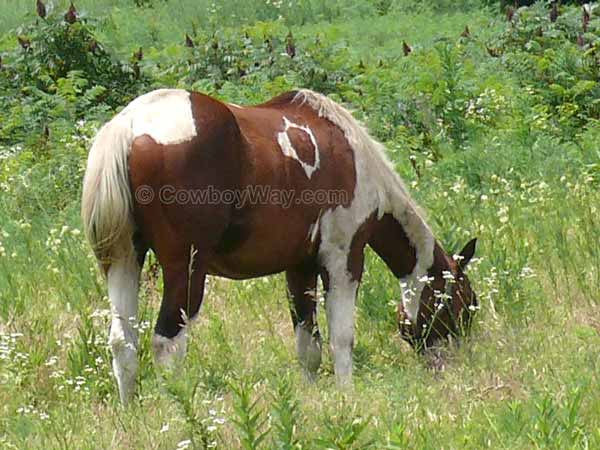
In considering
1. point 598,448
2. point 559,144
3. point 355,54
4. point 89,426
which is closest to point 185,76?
point 355,54

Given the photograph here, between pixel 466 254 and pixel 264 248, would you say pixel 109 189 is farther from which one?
pixel 466 254

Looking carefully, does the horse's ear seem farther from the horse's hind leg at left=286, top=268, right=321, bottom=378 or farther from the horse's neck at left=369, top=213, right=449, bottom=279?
the horse's hind leg at left=286, top=268, right=321, bottom=378

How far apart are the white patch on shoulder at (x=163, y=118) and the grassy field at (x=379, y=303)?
1086 millimetres

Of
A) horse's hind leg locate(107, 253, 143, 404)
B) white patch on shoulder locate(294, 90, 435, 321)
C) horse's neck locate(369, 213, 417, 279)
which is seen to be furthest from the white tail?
horse's neck locate(369, 213, 417, 279)

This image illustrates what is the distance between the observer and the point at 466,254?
261 inches

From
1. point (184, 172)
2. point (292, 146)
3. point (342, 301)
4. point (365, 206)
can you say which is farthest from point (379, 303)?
point (184, 172)

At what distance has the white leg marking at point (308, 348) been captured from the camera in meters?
6.34

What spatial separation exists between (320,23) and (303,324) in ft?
54.1

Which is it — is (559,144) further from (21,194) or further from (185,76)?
(185,76)

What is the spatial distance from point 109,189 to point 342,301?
5.35ft

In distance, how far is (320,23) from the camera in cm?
2227

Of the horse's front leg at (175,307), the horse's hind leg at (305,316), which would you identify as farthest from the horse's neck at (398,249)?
the horse's front leg at (175,307)

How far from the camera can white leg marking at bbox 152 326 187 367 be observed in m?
5.42

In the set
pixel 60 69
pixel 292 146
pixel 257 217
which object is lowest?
pixel 60 69
